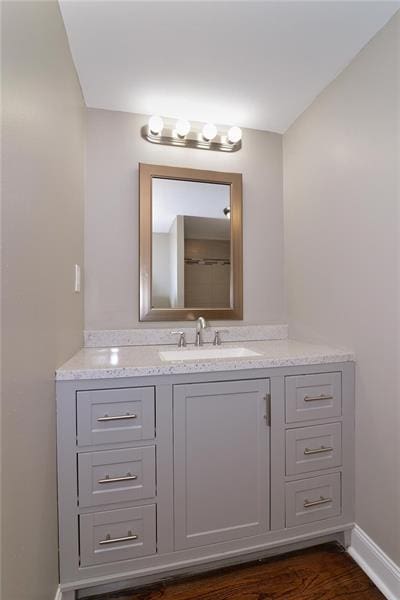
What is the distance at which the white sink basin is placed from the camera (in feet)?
5.36

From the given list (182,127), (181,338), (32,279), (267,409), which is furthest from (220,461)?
(182,127)

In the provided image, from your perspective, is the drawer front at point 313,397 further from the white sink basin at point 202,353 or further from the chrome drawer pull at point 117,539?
the chrome drawer pull at point 117,539

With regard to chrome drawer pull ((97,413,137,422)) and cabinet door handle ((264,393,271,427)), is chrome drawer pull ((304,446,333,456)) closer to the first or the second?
cabinet door handle ((264,393,271,427))

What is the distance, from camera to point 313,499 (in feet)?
4.61

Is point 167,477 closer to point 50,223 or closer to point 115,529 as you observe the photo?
point 115,529

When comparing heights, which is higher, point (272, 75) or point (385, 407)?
point (272, 75)

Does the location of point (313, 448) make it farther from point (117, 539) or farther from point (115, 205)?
point (115, 205)

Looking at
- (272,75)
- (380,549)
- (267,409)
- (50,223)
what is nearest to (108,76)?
(272,75)

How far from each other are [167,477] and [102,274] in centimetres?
111

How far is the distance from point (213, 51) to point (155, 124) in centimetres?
50

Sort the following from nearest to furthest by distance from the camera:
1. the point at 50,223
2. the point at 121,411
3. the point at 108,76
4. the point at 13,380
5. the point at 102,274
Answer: the point at 13,380, the point at 50,223, the point at 121,411, the point at 108,76, the point at 102,274

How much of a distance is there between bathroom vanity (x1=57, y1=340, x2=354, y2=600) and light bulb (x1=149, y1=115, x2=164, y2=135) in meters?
1.30

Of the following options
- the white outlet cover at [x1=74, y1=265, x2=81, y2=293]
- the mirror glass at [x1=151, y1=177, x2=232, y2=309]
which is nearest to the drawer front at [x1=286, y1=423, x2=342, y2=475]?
the mirror glass at [x1=151, y1=177, x2=232, y2=309]

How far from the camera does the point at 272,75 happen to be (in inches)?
61.6
